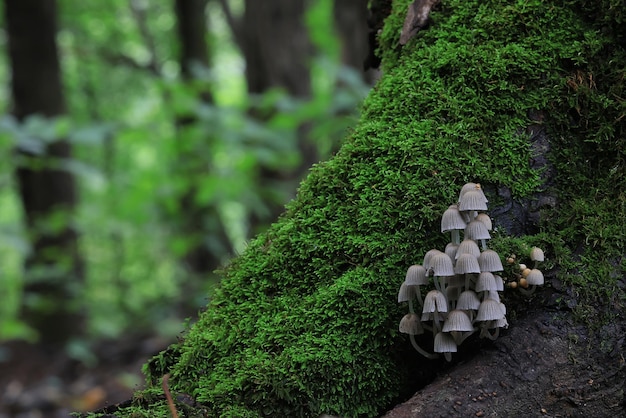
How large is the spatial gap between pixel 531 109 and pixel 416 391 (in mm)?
1181

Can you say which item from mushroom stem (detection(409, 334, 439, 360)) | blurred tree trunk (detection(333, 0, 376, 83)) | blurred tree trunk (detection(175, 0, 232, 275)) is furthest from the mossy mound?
blurred tree trunk (detection(333, 0, 376, 83))

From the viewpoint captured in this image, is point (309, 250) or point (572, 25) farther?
point (572, 25)

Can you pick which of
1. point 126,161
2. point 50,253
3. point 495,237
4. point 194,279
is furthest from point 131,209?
point 126,161

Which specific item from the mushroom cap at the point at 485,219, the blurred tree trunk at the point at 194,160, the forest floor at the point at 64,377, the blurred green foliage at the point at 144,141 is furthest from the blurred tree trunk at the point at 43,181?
the mushroom cap at the point at 485,219

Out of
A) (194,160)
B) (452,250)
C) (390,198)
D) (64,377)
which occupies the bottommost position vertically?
(452,250)

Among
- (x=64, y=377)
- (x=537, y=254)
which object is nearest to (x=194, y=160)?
(x=64, y=377)

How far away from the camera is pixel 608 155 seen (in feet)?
7.51

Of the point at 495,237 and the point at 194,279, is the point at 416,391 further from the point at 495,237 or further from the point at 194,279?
the point at 194,279

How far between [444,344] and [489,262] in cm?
31

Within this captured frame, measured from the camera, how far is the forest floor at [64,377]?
688 cm

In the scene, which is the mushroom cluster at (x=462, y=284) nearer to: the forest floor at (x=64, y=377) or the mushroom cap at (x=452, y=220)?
the mushroom cap at (x=452, y=220)

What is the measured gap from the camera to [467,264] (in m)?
1.84

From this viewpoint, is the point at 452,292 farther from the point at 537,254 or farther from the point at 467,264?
the point at 537,254

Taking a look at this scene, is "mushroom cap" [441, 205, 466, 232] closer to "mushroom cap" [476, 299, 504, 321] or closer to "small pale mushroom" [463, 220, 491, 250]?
"small pale mushroom" [463, 220, 491, 250]
